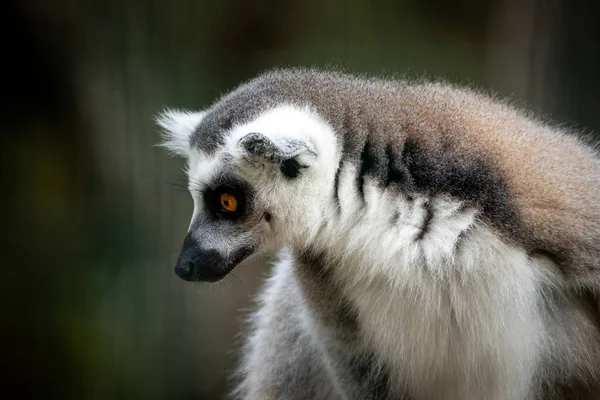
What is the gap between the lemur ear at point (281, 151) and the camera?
2.20 m

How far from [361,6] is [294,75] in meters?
2.85

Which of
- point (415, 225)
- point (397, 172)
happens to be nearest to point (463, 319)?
point (415, 225)

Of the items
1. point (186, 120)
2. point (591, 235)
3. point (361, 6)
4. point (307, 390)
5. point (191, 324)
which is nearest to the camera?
point (591, 235)

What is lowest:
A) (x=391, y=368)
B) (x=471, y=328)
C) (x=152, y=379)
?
(x=152, y=379)

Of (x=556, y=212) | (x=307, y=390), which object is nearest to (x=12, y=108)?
(x=307, y=390)

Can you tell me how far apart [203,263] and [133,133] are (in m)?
2.41

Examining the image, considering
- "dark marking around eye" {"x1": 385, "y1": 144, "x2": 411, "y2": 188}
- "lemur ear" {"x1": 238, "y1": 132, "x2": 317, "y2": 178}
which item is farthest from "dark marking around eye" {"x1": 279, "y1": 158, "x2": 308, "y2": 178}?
"dark marking around eye" {"x1": 385, "y1": 144, "x2": 411, "y2": 188}

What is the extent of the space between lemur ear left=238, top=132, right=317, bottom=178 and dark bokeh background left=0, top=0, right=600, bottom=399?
7.49 ft

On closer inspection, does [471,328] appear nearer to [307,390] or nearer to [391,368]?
[391,368]

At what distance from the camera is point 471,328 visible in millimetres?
2232

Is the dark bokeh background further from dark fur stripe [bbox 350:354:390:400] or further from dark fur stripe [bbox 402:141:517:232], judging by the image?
dark fur stripe [bbox 402:141:517:232]

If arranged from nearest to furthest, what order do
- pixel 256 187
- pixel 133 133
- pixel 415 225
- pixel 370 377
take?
pixel 415 225, pixel 256 187, pixel 370 377, pixel 133 133

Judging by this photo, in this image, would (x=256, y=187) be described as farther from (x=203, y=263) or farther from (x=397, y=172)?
(x=397, y=172)

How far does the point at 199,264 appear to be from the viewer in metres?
2.32
